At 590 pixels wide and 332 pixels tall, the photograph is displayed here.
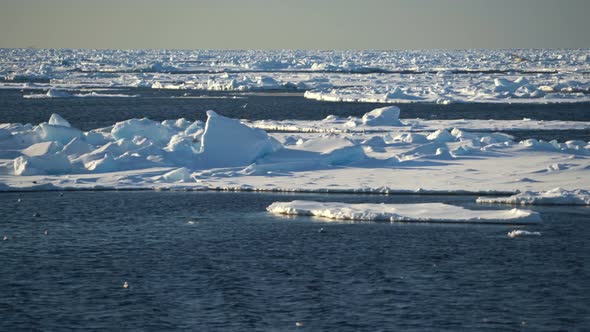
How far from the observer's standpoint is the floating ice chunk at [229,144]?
38812 millimetres

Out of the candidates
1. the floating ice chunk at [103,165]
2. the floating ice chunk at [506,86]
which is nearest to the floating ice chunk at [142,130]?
the floating ice chunk at [103,165]

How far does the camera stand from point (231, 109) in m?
72.6

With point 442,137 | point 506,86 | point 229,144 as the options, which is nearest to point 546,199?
point 442,137

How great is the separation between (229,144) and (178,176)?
328cm

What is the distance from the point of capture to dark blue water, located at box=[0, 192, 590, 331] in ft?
63.5

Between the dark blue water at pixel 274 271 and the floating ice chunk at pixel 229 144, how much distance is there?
6279 millimetres

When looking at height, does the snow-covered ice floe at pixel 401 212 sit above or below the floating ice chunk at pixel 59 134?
below

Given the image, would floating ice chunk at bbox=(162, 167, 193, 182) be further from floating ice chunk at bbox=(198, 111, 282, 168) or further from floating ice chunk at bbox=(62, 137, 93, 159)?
floating ice chunk at bbox=(62, 137, 93, 159)

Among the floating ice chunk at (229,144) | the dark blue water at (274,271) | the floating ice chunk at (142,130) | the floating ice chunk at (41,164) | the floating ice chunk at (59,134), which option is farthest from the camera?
the floating ice chunk at (142,130)

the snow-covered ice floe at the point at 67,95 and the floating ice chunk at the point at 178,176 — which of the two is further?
the snow-covered ice floe at the point at 67,95

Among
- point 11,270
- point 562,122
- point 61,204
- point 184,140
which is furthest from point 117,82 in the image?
point 11,270

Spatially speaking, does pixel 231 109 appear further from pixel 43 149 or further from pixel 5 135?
pixel 43 149

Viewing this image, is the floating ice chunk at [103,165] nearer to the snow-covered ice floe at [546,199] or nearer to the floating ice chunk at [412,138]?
the floating ice chunk at [412,138]

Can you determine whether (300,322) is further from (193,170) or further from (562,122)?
(562,122)
